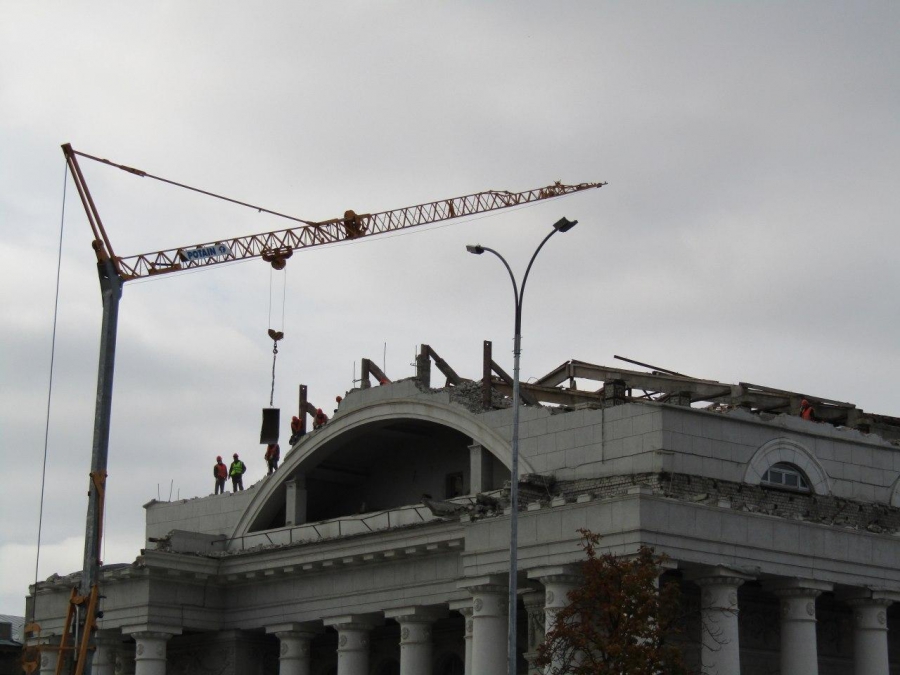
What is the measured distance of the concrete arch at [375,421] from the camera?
56.8 metres

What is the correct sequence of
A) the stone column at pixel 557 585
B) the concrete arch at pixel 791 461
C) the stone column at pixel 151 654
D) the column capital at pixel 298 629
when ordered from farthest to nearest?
the stone column at pixel 151 654 → the column capital at pixel 298 629 → the concrete arch at pixel 791 461 → the stone column at pixel 557 585

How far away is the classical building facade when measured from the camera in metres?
48.3

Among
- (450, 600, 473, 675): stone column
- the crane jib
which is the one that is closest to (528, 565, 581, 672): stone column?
(450, 600, 473, 675): stone column

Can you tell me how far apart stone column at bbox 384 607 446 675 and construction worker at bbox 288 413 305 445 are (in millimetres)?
12103

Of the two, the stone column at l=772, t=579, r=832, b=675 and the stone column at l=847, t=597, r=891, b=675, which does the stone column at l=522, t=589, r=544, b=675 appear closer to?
the stone column at l=772, t=579, r=832, b=675

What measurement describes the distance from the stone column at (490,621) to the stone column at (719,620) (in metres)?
6.07

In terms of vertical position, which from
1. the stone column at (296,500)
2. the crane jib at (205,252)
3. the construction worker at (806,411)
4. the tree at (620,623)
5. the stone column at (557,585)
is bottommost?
the tree at (620,623)

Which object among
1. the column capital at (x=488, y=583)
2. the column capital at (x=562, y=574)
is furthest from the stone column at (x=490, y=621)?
the column capital at (x=562, y=574)

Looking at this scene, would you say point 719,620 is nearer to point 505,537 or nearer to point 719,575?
point 719,575

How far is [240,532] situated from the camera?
218ft

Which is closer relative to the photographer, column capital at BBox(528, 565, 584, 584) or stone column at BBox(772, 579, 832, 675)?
column capital at BBox(528, 565, 584, 584)

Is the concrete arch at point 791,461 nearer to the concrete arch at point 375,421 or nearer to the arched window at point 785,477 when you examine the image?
the arched window at point 785,477

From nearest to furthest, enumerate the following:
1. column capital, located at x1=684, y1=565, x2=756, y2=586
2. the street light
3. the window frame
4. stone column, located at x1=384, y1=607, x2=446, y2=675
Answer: the street light, column capital, located at x1=684, y1=565, x2=756, y2=586, the window frame, stone column, located at x1=384, y1=607, x2=446, y2=675

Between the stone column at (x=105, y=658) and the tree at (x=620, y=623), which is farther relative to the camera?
the stone column at (x=105, y=658)
